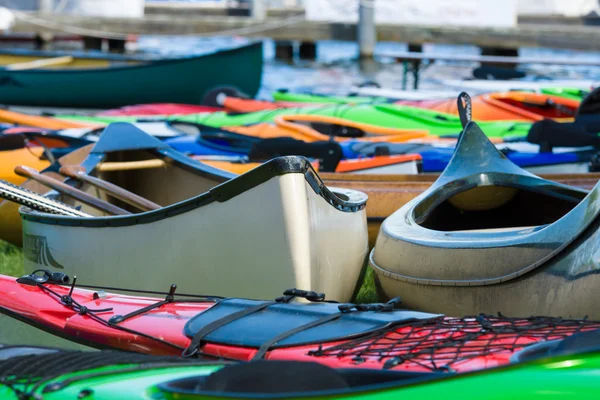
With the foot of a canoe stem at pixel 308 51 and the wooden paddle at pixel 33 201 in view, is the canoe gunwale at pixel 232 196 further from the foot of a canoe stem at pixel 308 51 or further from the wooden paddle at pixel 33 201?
the foot of a canoe stem at pixel 308 51

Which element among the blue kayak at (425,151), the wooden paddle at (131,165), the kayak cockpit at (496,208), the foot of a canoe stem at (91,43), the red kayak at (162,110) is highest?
the wooden paddle at (131,165)

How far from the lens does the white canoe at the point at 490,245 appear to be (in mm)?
3893

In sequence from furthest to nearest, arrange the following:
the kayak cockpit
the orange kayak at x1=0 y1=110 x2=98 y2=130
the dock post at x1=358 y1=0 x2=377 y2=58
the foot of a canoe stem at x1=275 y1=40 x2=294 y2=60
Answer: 1. the foot of a canoe stem at x1=275 y1=40 x2=294 y2=60
2. the dock post at x1=358 y1=0 x2=377 y2=58
3. the orange kayak at x1=0 y1=110 x2=98 y2=130
4. the kayak cockpit

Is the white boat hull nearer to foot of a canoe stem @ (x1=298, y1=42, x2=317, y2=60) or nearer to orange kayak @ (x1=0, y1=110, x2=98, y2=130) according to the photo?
orange kayak @ (x1=0, y1=110, x2=98, y2=130)

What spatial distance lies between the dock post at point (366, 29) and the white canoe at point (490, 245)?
47.3ft

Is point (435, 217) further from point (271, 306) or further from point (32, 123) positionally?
point (32, 123)

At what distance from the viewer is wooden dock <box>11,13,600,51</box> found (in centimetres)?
1984

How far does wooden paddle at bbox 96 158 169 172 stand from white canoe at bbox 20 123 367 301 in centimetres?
78

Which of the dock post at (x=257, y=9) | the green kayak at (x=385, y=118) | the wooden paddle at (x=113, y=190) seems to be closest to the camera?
the wooden paddle at (x=113, y=190)

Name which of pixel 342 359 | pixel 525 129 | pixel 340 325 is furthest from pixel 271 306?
pixel 525 129

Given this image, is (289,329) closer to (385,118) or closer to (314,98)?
(385,118)

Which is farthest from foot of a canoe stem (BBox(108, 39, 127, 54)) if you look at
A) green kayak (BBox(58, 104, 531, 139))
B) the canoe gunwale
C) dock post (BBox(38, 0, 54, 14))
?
the canoe gunwale

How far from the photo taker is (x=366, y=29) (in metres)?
19.5

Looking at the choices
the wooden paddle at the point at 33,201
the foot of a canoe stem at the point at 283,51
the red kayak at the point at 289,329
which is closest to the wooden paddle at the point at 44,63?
the foot of a canoe stem at the point at 283,51
